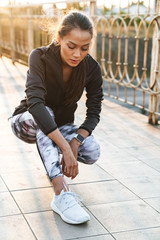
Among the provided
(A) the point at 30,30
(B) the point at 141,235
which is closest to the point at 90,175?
(B) the point at 141,235

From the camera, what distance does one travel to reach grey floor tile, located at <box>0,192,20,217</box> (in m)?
2.53

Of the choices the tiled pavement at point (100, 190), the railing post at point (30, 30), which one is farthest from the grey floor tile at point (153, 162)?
the railing post at point (30, 30)

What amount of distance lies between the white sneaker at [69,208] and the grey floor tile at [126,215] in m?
0.13

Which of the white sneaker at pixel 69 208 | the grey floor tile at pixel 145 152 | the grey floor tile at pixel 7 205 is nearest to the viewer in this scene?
the white sneaker at pixel 69 208

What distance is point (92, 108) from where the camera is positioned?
2877 millimetres

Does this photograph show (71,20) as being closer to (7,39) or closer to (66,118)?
(66,118)

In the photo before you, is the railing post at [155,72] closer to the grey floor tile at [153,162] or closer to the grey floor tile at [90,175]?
the grey floor tile at [153,162]

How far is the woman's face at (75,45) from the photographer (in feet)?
8.34

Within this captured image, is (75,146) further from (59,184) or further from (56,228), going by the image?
(56,228)

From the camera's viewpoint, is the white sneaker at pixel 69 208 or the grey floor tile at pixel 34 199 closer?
the white sneaker at pixel 69 208

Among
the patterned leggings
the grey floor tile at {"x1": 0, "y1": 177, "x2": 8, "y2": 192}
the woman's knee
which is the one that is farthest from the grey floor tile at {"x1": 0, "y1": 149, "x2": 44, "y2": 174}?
the woman's knee

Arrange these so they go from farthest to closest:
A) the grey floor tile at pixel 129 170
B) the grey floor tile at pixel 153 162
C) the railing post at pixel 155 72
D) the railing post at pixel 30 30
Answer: the railing post at pixel 30 30
the railing post at pixel 155 72
the grey floor tile at pixel 153 162
the grey floor tile at pixel 129 170

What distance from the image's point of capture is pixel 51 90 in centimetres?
280

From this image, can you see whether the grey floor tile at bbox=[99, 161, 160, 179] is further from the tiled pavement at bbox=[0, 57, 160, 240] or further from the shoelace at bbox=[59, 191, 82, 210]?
the shoelace at bbox=[59, 191, 82, 210]
